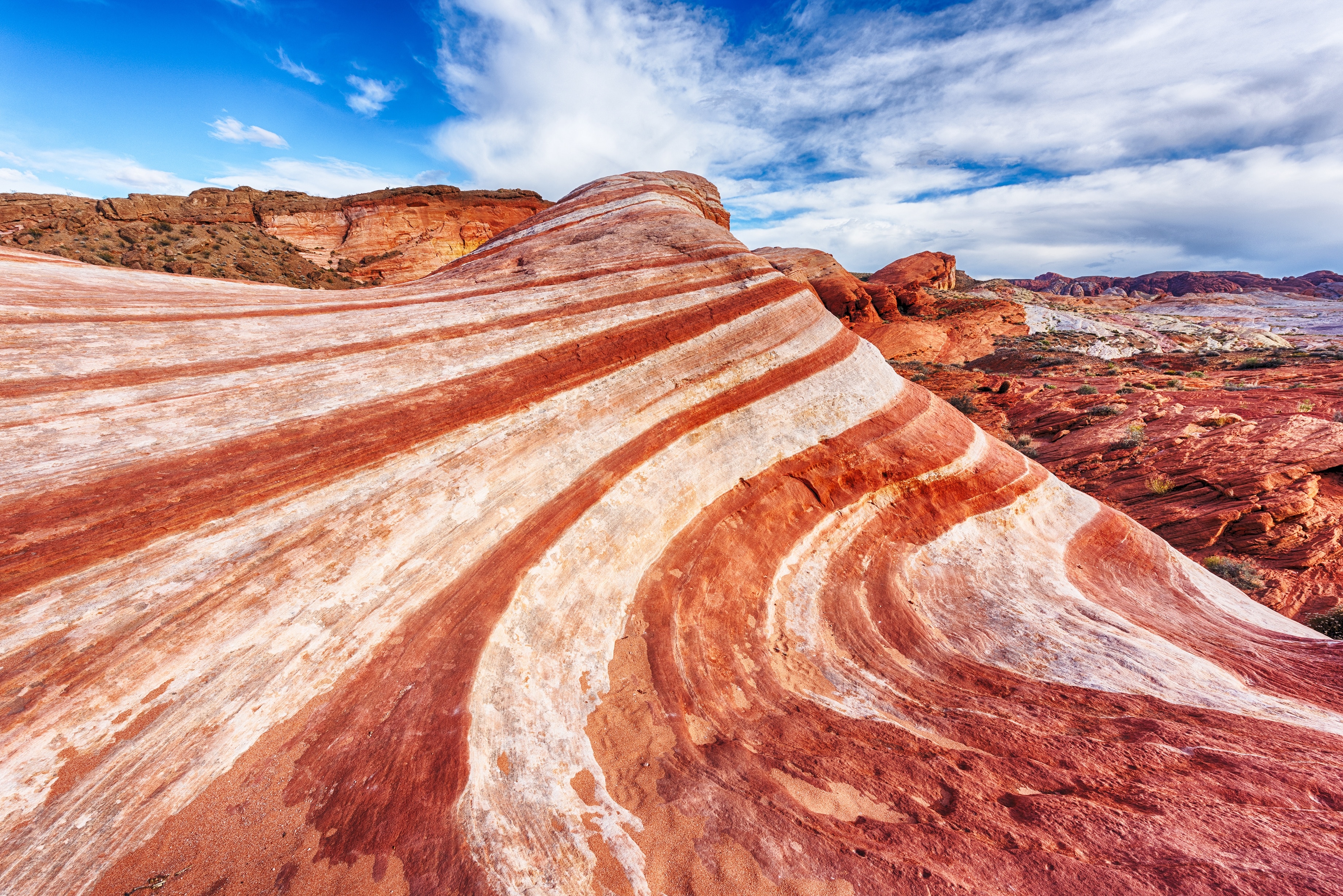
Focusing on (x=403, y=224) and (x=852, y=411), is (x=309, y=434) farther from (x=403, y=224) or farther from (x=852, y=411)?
(x=403, y=224)

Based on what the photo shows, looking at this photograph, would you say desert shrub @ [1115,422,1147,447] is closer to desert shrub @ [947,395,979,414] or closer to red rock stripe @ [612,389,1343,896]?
desert shrub @ [947,395,979,414]

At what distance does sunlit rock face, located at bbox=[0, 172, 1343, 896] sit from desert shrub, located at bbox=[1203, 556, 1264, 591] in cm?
212

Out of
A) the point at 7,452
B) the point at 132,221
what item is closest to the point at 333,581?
the point at 7,452

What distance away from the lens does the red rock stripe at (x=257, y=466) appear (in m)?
3.49

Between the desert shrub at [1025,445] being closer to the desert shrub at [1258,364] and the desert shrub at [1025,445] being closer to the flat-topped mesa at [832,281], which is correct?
the desert shrub at [1258,364]

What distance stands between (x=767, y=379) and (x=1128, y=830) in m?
5.76

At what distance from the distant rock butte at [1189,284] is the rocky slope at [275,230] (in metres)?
111

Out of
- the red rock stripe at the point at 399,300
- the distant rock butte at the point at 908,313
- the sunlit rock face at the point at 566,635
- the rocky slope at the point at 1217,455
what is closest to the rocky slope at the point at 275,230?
the red rock stripe at the point at 399,300

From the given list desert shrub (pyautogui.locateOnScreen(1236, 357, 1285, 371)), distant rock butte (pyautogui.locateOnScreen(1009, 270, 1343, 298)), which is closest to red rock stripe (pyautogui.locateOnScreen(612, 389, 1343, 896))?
desert shrub (pyautogui.locateOnScreen(1236, 357, 1285, 371))

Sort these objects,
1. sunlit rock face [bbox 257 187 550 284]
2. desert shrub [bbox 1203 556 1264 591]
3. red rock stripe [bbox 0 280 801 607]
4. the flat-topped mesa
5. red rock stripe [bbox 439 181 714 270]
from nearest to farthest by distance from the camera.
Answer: red rock stripe [bbox 0 280 801 607]
desert shrub [bbox 1203 556 1264 591]
red rock stripe [bbox 439 181 714 270]
sunlit rock face [bbox 257 187 550 284]
the flat-topped mesa

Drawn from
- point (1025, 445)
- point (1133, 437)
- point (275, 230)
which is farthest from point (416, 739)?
point (275, 230)

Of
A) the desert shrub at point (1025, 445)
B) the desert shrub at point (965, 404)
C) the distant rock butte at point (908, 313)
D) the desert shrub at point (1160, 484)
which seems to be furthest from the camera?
the distant rock butte at point (908, 313)

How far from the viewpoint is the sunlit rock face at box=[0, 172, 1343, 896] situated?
2.80 m

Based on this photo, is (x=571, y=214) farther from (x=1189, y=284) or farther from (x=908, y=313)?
(x=1189, y=284)
